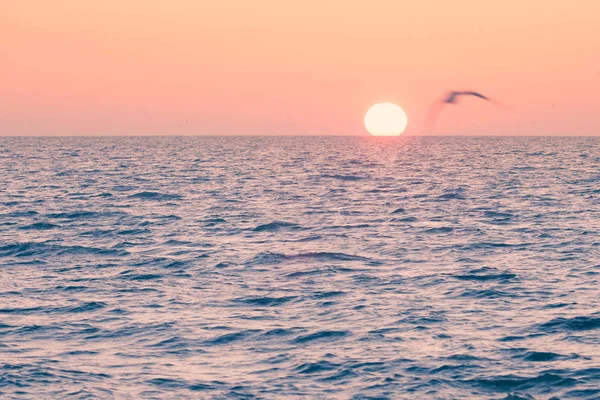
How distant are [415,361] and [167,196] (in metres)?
42.8

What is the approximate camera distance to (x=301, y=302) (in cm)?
2384

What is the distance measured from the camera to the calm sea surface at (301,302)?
17047 millimetres

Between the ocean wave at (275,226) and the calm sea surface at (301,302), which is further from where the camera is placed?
the ocean wave at (275,226)

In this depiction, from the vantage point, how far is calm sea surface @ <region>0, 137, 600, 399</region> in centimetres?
1705

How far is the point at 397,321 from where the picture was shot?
21.6 metres

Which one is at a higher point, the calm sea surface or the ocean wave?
the ocean wave

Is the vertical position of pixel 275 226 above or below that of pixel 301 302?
above

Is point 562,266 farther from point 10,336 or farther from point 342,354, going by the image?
point 10,336

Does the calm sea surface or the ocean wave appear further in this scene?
the ocean wave

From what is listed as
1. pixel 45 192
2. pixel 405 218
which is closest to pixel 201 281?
pixel 405 218

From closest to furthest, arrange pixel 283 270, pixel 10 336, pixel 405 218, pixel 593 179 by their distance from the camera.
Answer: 1. pixel 10 336
2. pixel 283 270
3. pixel 405 218
4. pixel 593 179

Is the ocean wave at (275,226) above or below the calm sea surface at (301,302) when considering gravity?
above

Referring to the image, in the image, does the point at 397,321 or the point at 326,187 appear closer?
the point at 397,321

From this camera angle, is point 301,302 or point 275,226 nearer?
point 301,302
